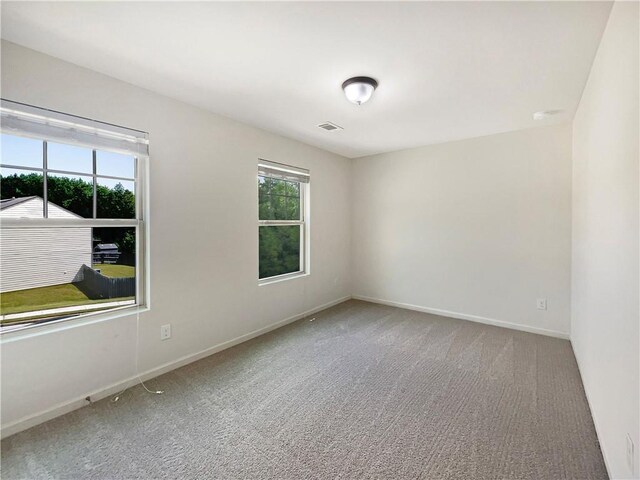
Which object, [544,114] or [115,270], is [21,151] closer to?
[115,270]

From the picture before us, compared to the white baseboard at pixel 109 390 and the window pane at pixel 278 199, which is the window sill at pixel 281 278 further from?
the window pane at pixel 278 199

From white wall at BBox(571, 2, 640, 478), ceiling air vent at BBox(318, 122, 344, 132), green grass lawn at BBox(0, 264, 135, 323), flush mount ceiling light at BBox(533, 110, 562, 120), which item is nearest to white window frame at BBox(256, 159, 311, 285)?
ceiling air vent at BBox(318, 122, 344, 132)

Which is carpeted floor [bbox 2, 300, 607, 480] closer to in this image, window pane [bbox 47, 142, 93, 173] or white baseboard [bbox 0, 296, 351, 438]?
white baseboard [bbox 0, 296, 351, 438]

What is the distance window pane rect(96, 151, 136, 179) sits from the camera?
2169 millimetres

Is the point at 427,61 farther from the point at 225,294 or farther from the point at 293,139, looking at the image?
the point at 225,294

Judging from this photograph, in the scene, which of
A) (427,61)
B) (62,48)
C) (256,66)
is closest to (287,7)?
(256,66)

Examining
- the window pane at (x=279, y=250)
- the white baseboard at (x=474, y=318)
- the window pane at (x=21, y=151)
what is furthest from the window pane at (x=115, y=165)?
the white baseboard at (x=474, y=318)

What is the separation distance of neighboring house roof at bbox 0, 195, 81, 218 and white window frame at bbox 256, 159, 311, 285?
5.67 feet

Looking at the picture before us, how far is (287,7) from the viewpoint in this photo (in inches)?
58.0

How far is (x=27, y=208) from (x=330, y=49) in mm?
2172

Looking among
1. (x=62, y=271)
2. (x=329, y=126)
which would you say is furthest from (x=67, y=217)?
(x=329, y=126)

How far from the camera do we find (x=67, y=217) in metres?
2.01

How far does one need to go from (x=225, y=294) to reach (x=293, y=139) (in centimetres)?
209

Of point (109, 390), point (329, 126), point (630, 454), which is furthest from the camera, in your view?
point (329, 126)
